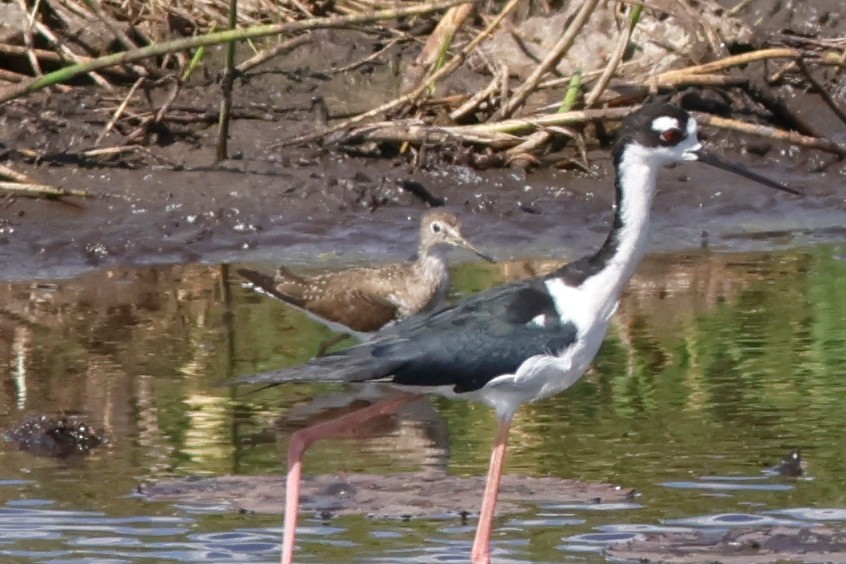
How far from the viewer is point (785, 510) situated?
541 cm

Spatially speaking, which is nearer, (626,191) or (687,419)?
(626,191)

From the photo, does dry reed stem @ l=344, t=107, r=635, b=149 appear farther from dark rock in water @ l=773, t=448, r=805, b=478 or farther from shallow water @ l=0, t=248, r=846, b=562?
dark rock in water @ l=773, t=448, r=805, b=478

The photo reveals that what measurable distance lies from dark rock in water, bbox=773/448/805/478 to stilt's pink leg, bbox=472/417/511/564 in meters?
1.00

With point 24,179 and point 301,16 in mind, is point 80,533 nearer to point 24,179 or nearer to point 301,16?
point 24,179

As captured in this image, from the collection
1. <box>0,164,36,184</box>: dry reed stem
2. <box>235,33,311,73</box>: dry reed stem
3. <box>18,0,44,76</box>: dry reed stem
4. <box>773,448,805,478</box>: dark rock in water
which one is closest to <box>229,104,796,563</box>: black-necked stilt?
<box>773,448,805,478</box>: dark rock in water

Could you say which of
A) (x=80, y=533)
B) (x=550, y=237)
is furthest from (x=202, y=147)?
(x=80, y=533)

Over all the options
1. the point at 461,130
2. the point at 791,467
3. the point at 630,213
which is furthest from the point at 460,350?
the point at 461,130

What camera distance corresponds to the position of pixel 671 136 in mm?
5352

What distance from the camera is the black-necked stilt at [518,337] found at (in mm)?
5133


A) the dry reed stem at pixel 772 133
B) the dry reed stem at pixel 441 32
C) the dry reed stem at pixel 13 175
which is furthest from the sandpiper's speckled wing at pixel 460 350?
the dry reed stem at pixel 441 32

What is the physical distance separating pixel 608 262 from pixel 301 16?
6599 mm

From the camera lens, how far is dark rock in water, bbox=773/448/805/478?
5.77 metres

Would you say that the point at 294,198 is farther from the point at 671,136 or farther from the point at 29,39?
the point at 671,136

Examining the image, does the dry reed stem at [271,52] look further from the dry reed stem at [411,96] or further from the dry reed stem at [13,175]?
the dry reed stem at [13,175]
